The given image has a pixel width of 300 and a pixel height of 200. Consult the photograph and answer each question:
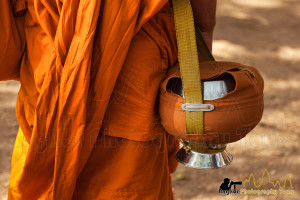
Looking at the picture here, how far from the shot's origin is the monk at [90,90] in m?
1.30

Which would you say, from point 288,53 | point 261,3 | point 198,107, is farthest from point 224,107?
point 261,3

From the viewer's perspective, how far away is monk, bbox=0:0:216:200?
4.26 feet

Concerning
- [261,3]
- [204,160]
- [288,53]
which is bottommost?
[288,53]

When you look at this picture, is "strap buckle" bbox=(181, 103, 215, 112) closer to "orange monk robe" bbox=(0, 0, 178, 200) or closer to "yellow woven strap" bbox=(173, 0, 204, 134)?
"yellow woven strap" bbox=(173, 0, 204, 134)

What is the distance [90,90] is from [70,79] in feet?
0.27

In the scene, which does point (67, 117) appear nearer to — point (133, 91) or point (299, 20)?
point (133, 91)

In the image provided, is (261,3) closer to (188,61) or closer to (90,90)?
(188,61)

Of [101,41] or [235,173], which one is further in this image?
[235,173]

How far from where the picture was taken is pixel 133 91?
1.40 meters

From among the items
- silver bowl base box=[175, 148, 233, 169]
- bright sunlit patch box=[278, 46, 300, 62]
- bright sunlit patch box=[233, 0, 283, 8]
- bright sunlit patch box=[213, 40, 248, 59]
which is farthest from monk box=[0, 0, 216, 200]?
bright sunlit patch box=[233, 0, 283, 8]

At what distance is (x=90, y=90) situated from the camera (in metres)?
1.36

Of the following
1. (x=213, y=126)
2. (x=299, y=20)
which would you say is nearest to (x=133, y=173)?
(x=213, y=126)

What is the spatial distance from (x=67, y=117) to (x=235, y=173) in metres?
1.79

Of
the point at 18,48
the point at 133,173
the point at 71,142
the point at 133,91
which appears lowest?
A: the point at 133,173
